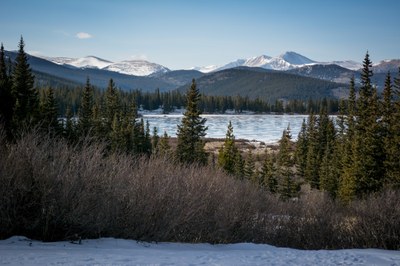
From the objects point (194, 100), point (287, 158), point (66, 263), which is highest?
point (194, 100)

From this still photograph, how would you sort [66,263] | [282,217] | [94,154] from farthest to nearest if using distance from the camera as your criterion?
[282,217], [94,154], [66,263]

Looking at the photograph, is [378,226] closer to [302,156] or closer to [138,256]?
[138,256]

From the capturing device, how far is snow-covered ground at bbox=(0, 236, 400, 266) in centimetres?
882

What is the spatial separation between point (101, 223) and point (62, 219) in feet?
4.43

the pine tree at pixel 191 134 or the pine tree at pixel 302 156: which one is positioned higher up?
the pine tree at pixel 191 134

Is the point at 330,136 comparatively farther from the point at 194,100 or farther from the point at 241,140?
the point at 194,100

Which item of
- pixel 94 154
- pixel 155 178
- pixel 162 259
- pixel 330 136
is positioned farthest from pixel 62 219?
pixel 330 136

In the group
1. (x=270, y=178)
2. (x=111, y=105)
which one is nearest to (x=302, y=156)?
(x=270, y=178)

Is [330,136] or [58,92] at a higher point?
[58,92]

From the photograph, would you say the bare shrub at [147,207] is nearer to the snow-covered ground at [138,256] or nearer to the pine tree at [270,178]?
the snow-covered ground at [138,256]

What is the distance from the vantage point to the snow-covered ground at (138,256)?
28.9ft

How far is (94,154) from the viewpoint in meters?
13.7

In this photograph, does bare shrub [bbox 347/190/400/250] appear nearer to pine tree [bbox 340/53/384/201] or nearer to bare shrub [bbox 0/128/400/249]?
bare shrub [bbox 0/128/400/249]

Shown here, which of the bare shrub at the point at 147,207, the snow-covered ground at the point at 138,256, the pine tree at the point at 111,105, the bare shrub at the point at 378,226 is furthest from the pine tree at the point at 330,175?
the snow-covered ground at the point at 138,256
